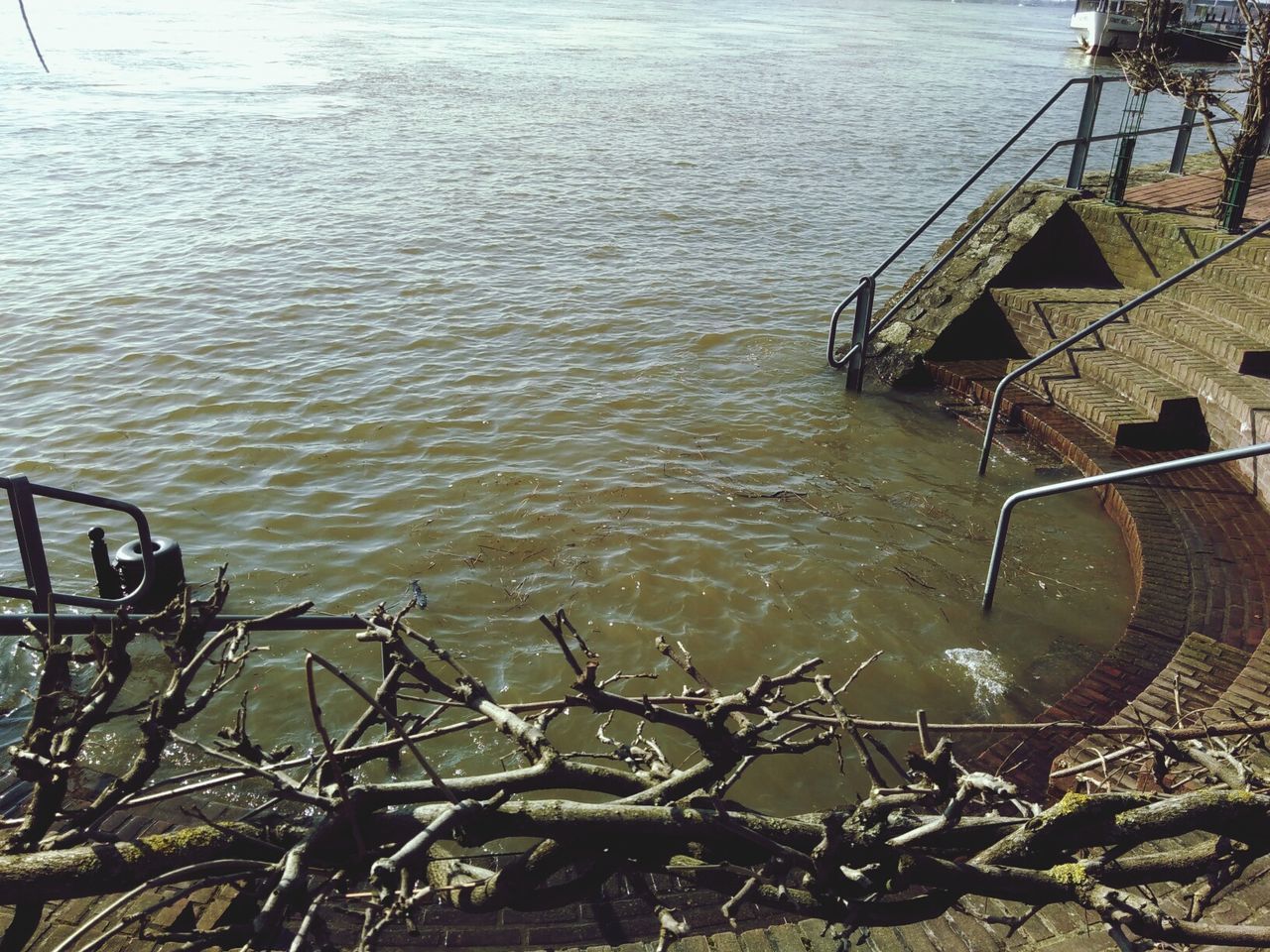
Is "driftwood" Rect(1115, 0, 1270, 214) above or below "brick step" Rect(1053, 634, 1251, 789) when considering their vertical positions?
above

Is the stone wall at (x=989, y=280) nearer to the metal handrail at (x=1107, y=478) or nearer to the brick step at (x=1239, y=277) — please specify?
the brick step at (x=1239, y=277)

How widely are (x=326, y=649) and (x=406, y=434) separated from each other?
312 cm

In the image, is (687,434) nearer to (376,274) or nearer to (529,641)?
(529,641)

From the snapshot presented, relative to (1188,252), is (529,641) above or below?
below

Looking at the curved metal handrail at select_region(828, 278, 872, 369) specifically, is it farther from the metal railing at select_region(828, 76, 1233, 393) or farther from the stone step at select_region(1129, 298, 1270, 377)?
the stone step at select_region(1129, 298, 1270, 377)

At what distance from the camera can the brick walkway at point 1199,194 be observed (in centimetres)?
991

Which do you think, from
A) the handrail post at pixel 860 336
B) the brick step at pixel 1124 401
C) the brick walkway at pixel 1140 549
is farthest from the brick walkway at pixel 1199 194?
the handrail post at pixel 860 336

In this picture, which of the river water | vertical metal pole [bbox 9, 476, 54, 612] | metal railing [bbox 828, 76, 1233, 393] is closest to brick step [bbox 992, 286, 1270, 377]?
metal railing [bbox 828, 76, 1233, 393]

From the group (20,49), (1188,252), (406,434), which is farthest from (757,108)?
(20,49)

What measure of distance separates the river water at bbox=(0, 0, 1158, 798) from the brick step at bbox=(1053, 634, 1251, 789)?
2.25 ft

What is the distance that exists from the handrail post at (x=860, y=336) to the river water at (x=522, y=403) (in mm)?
251

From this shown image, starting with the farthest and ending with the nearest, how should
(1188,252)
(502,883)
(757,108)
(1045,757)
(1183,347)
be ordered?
(757,108), (1188,252), (1183,347), (1045,757), (502,883)

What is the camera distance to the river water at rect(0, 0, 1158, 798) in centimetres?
620

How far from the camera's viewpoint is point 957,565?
6.67 meters
